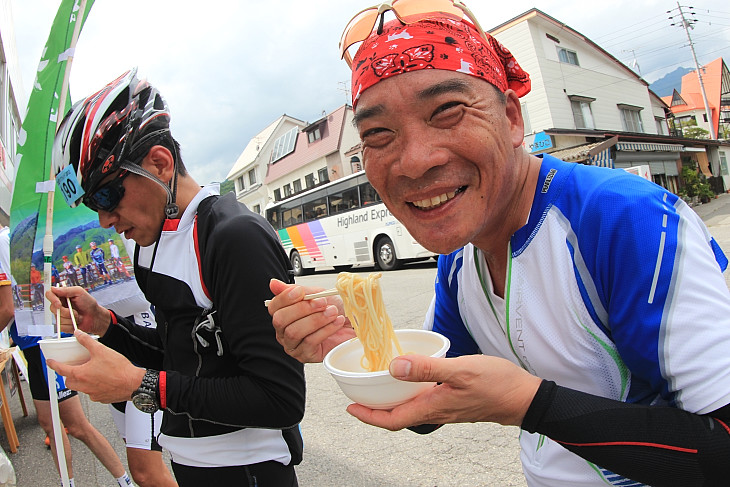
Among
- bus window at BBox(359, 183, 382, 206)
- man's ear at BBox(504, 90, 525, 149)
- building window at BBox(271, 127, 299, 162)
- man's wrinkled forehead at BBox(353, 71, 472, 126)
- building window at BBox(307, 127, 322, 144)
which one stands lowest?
man's ear at BBox(504, 90, 525, 149)

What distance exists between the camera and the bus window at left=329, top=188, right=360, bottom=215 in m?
16.1

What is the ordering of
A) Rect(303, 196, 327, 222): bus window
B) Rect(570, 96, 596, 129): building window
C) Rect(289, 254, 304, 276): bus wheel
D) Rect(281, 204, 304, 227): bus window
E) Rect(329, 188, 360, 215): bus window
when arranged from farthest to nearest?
Rect(570, 96, 596, 129): building window → Rect(289, 254, 304, 276): bus wheel → Rect(281, 204, 304, 227): bus window → Rect(303, 196, 327, 222): bus window → Rect(329, 188, 360, 215): bus window

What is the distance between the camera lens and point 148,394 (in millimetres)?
1538

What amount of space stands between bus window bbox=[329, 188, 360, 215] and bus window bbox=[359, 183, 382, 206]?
0.33 meters

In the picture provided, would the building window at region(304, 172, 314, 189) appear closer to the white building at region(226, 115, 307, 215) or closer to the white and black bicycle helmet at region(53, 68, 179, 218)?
the white building at region(226, 115, 307, 215)

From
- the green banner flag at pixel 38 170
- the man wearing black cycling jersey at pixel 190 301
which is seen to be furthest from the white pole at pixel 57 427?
the man wearing black cycling jersey at pixel 190 301

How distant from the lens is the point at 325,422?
4.34 metres

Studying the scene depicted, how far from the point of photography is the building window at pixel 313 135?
33.1 meters

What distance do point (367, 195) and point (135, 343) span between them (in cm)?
1350

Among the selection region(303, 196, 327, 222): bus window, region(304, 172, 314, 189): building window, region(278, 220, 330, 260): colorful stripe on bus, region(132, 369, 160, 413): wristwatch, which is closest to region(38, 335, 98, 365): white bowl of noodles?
region(132, 369, 160, 413): wristwatch

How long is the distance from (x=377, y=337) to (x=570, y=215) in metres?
0.66

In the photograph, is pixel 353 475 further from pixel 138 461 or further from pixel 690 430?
pixel 690 430

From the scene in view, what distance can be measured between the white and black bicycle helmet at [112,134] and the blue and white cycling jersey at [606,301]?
4.74 feet

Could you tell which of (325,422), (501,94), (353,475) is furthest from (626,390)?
(325,422)
